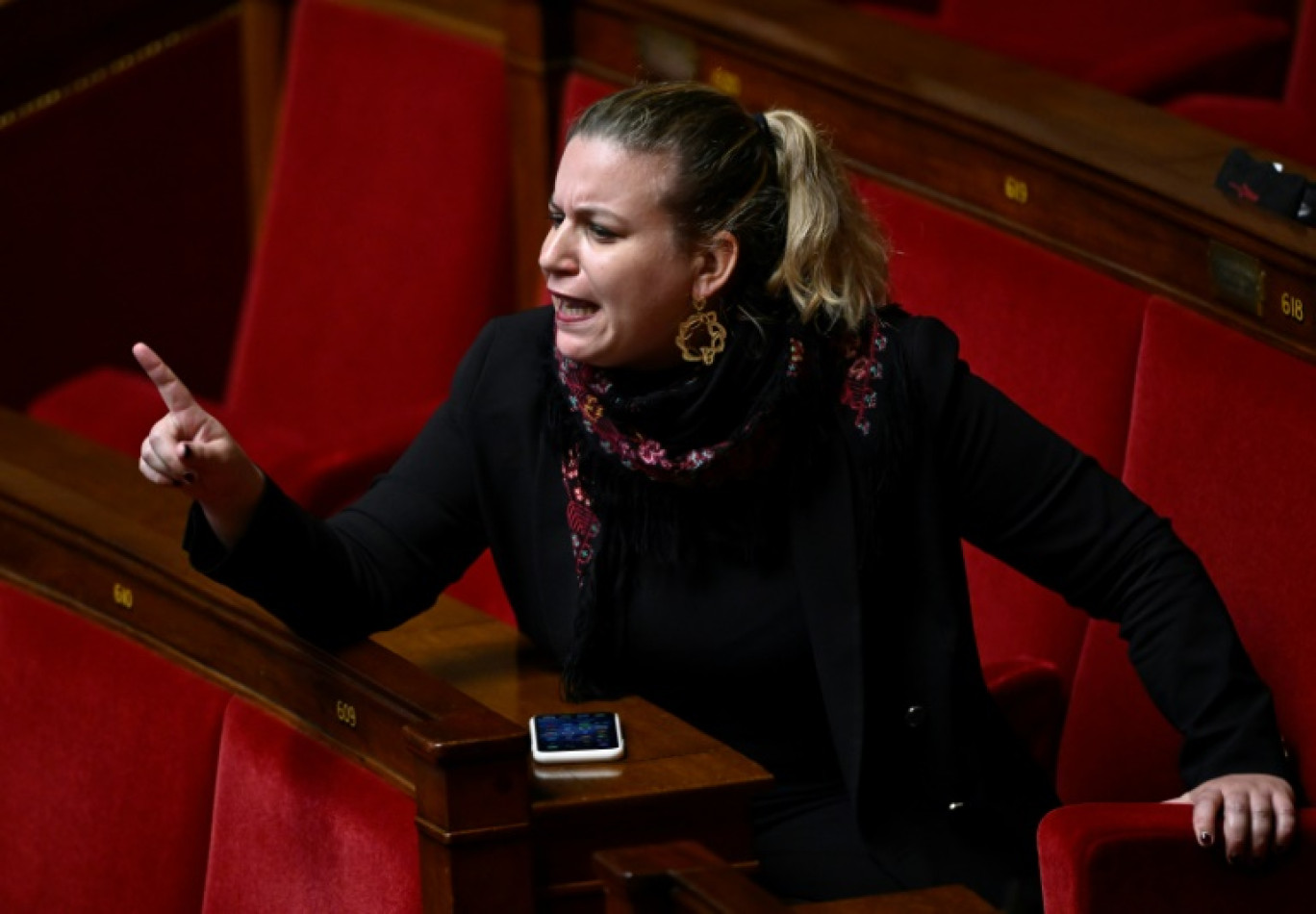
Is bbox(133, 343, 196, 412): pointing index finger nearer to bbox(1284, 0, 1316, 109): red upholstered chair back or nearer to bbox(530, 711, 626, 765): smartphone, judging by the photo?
bbox(530, 711, 626, 765): smartphone

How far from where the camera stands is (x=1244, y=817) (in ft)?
2.71

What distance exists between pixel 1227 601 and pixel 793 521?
0.20 meters

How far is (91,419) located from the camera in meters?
1.42

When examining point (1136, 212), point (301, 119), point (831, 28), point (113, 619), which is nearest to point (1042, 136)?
point (1136, 212)

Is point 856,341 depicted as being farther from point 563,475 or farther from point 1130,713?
point 1130,713

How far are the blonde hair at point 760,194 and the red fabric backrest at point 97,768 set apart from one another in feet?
0.85

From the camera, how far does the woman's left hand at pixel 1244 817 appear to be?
Result: 2.69 ft

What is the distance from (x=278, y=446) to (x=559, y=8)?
0.30 meters

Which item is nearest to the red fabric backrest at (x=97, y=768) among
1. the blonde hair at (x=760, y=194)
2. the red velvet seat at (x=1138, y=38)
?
the blonde hair at (x=760, y=194)

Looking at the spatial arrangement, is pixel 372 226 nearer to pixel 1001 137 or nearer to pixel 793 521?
pixel 1001 137

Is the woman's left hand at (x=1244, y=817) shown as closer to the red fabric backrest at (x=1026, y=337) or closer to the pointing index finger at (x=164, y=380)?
the red fabric backrest at (x=1026, y=337)

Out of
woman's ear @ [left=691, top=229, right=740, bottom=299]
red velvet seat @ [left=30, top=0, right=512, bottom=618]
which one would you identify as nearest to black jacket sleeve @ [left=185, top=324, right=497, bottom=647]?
woman's ear @ [left=691, top=229, right=740, bottom=299]

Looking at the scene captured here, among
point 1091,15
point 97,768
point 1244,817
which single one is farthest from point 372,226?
point 1244,817

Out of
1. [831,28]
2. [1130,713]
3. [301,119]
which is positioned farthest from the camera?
[301,119]
